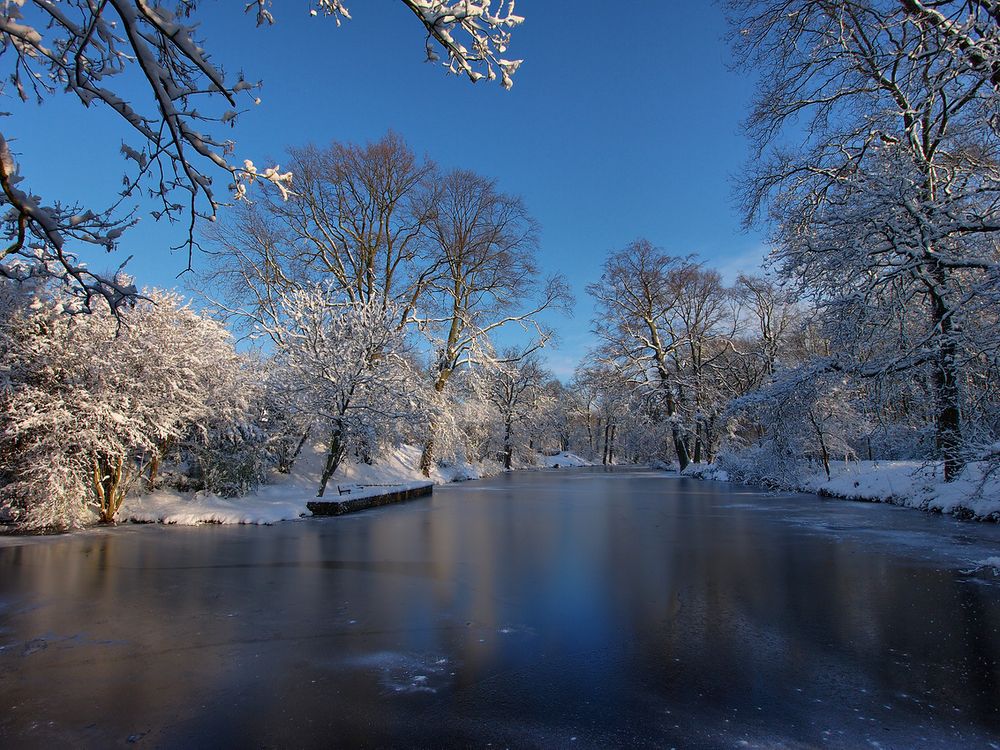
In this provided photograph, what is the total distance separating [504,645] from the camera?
479cm

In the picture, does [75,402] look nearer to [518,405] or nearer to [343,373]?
[343,373]

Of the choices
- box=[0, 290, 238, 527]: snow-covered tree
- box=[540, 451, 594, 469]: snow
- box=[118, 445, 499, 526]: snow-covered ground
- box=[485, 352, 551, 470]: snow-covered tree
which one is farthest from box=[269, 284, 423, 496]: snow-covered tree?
box=[540, 451, 594, 469]: snow

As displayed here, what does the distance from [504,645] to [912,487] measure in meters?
15.5

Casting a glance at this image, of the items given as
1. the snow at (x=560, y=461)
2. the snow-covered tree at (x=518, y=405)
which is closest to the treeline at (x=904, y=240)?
the snow-covered tree at (x=518, y=405)

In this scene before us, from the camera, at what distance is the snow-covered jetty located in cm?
1500

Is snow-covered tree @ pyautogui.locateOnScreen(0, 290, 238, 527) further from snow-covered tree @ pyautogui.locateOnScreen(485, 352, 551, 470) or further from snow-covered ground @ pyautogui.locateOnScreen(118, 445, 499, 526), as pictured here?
snow-covered tree @ pyautogui.locateOnScreen(485, 352, 551, 470)

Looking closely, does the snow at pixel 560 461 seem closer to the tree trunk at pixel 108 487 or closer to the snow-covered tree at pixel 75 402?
the tree trunk at pixel 108 487

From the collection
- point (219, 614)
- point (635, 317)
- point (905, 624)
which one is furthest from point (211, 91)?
point (635, 317)

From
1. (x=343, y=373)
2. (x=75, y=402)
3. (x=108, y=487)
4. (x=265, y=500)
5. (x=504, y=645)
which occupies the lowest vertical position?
(x=504, y=645)

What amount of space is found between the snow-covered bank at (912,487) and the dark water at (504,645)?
Result: 3.17m

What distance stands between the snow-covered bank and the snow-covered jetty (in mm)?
12533

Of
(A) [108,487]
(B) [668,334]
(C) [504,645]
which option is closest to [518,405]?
(B) [668,334]

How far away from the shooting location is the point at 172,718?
3.48 metres

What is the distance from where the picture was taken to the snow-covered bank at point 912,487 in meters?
12.0
